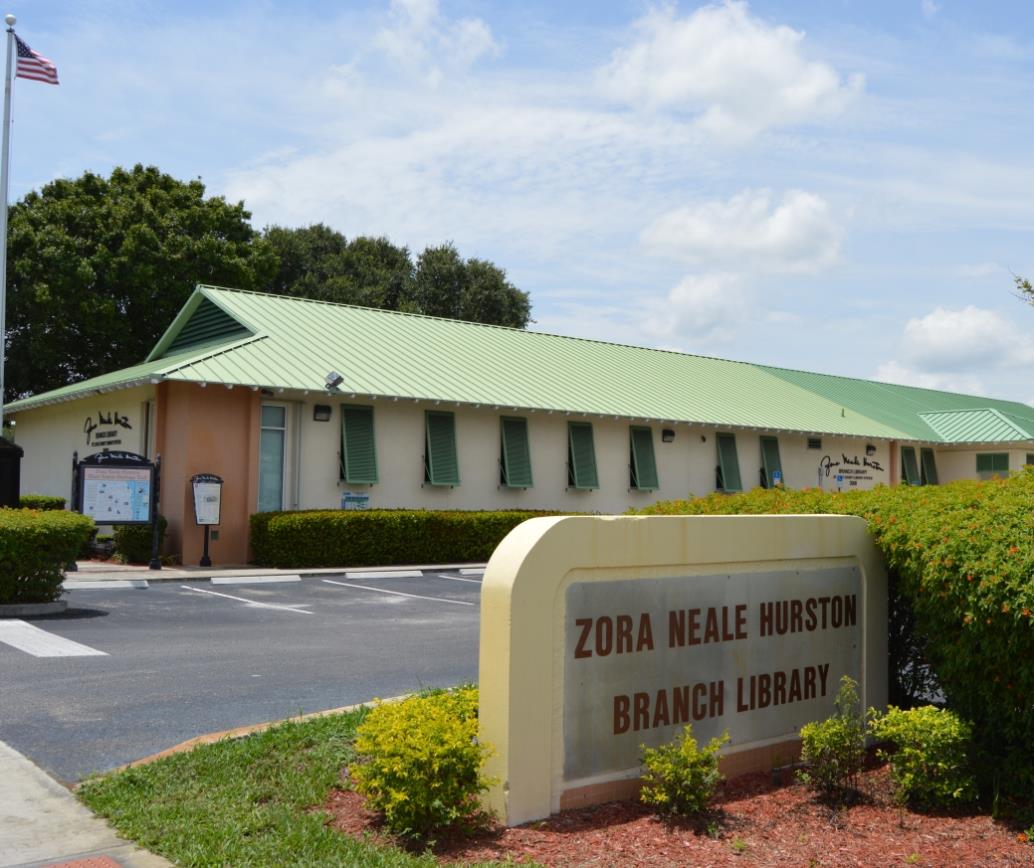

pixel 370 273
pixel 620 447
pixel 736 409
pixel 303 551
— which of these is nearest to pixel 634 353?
pixel 736 409

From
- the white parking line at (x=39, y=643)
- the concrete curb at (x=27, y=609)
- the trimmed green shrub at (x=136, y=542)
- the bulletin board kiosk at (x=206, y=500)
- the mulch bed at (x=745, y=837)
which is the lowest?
the mulch bed at (x=745, y=837)

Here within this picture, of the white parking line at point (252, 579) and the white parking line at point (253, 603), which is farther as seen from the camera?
the white parking line at point (252, 579)

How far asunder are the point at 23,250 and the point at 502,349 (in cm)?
1934

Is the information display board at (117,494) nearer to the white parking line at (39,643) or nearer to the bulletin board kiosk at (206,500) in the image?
the bulletin board kiosk at (206,500)

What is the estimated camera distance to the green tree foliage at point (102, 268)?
38031 millimetres

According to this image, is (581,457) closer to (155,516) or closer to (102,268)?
(155,516)

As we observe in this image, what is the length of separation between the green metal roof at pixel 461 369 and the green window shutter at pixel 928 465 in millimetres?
778

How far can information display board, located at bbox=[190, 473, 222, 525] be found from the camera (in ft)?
67.3

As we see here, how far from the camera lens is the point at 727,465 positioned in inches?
1198

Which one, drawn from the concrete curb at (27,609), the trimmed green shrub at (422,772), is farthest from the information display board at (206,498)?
the trimmed green shrub at (422,772)

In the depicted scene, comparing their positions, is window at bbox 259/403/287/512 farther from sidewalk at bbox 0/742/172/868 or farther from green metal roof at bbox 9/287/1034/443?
sidewalk at bbox 0/742/172/868

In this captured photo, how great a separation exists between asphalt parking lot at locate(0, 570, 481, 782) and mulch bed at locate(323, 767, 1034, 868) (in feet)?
7.87

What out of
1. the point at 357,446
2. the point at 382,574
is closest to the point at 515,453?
the point at 357,446

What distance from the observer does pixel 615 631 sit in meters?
5.99
